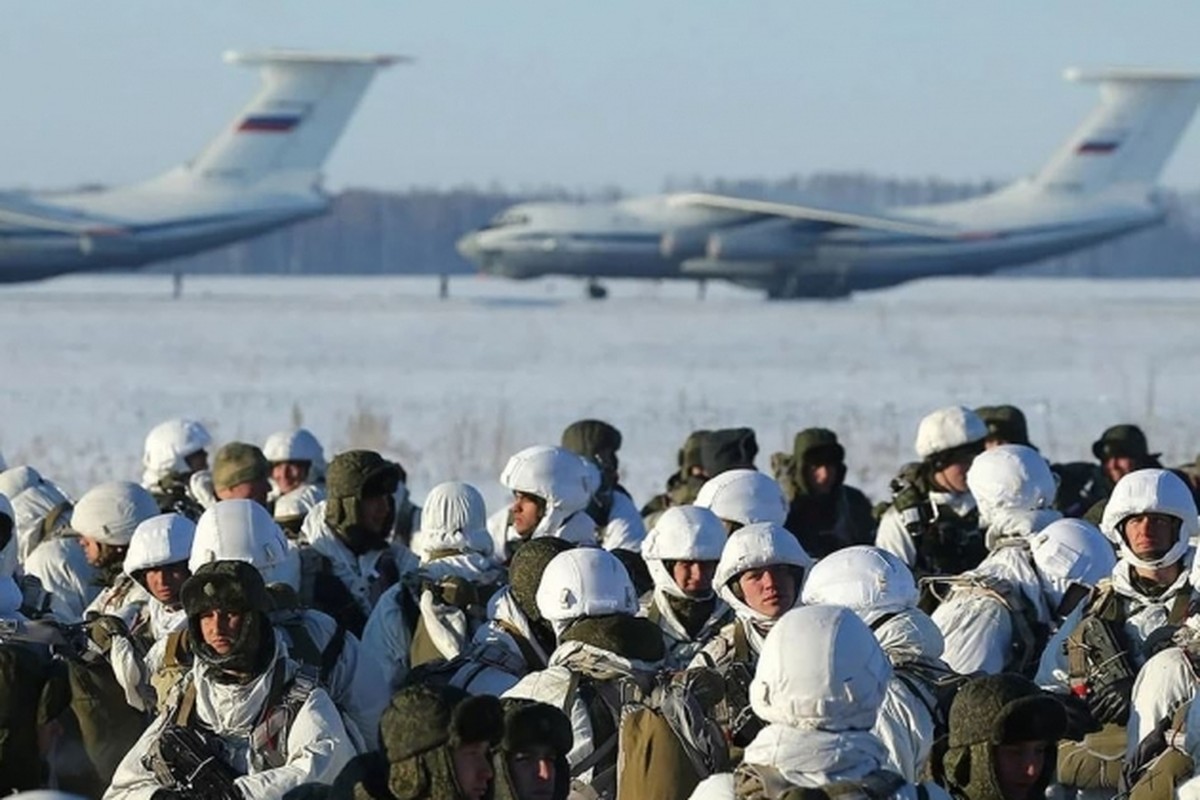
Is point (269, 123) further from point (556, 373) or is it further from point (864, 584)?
point (864, 584)

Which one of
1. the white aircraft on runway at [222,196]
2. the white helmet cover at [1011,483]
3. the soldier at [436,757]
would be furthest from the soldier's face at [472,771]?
the white aircraft on runway at [222,196]

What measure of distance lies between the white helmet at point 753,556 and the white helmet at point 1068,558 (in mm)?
1092

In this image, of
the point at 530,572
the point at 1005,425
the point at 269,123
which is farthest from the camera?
the point at 269,123

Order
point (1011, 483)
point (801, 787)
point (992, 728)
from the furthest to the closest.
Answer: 1. point (1011, 483)
2. point (992, 728)
3. point (801, 787)

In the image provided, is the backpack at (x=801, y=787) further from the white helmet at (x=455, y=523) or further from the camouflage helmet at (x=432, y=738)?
the white helmet at (x=455, y=523)

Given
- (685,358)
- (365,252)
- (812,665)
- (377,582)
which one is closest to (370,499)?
(377,582)

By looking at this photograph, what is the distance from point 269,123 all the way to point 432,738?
213 ft

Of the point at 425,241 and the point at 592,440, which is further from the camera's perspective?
the point at 425,241

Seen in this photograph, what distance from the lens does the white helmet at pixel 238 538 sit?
243 inches

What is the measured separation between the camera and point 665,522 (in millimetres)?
6234

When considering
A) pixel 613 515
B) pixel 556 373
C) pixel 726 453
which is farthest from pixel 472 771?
pixel 556 373

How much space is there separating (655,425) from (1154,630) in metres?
17.0

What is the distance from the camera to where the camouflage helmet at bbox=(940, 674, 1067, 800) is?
4.24 meters

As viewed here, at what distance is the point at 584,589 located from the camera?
5375mm
